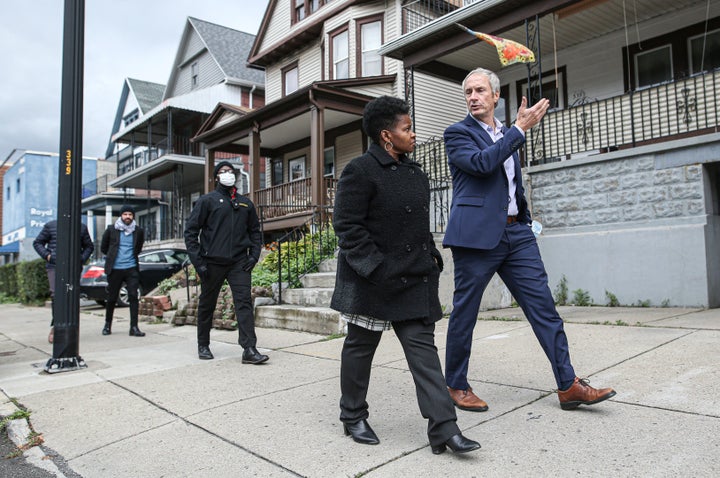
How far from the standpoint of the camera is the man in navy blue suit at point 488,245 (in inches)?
122

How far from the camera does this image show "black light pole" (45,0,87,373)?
521 centimetres

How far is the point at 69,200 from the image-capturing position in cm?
527

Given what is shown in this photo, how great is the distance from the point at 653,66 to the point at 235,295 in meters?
9.98

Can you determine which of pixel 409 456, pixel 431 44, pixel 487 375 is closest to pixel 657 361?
pixel 487 375

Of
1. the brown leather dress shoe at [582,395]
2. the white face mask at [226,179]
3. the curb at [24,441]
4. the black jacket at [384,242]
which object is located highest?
the white face mask at [226,179]

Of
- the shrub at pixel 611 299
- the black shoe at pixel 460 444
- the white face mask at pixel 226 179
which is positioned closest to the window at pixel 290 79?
the shrub at pixel 611 299

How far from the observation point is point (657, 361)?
4145 mm

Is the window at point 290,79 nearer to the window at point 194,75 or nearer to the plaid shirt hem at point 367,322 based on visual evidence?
the window at point 194,75

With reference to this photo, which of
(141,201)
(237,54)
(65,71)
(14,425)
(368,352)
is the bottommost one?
(14,425)

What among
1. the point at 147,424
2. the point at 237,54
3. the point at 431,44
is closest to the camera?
the point at 147,424

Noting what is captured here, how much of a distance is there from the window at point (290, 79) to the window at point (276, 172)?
2475 mm

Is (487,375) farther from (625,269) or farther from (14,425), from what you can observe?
(625,269)

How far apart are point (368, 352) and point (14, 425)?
2.45 metres

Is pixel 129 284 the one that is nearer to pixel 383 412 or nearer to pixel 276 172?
pixel 383 412
